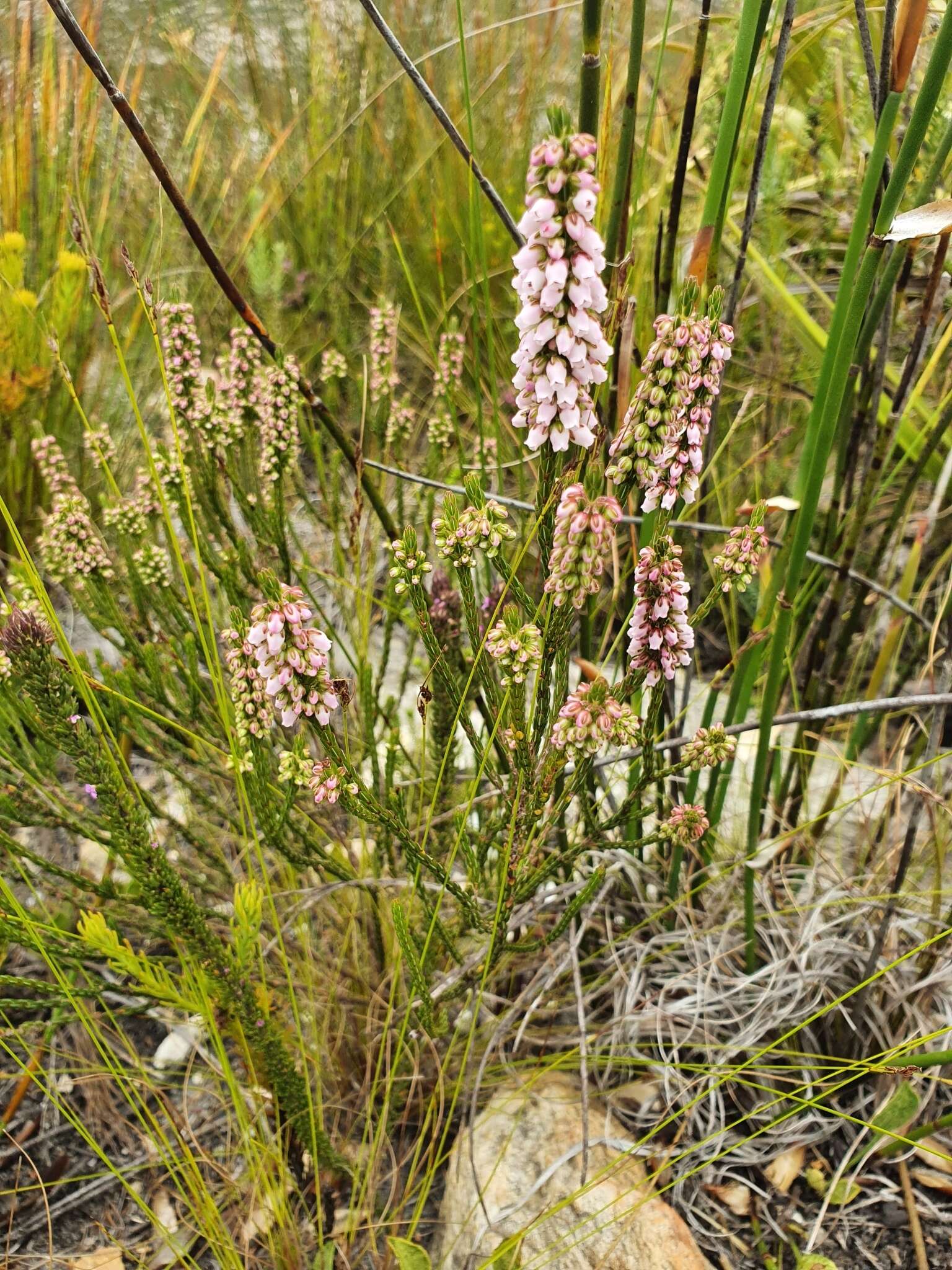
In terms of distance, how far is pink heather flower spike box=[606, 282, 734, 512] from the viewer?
2.77 feet

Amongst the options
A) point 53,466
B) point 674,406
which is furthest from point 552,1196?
point 53,466

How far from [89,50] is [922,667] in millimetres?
1869

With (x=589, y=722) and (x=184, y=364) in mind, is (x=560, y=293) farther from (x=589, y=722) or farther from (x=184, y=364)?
(x=184, y=364)

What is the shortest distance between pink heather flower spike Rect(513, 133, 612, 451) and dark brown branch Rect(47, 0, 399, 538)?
1.52 feet

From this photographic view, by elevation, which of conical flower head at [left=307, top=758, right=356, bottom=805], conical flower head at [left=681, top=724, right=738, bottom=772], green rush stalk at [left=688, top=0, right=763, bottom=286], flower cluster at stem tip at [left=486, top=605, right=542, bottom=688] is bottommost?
conical flower head at [left=307, top=758, right=356, bottom=805]

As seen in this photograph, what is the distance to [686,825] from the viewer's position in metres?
1.13

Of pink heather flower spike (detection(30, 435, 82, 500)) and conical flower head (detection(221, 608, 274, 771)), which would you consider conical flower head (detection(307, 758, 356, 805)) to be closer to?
conical flower head (detection(221, 608, 274, 771))

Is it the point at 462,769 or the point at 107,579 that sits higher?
the point at 107,579

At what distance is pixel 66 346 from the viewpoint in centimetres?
250

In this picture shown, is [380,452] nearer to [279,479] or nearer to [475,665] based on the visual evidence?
[279,479]

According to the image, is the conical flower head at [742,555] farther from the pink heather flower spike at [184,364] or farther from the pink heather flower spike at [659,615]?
the pink heather flower spike at [184,364]

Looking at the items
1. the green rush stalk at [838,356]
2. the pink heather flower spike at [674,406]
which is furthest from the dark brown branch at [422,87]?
the green rush stalk at [838,356]

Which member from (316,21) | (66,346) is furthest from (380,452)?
(316,21)

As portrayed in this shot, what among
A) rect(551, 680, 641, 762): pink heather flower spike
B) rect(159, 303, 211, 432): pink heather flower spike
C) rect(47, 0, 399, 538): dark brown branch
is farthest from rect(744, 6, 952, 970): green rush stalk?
rect(159, 303, 211, 432): pink heather flower spike
